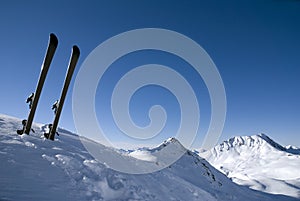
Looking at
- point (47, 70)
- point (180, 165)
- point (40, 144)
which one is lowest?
point (180, 165)

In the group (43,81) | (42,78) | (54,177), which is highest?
(42,78)

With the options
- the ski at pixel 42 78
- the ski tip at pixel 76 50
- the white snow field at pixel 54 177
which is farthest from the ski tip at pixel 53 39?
the white snow field at pixel 54 177

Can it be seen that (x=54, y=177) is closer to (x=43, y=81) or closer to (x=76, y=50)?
(x=43, y=81)

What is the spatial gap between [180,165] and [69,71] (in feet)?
58.4

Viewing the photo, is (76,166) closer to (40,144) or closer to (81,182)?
(81,182)

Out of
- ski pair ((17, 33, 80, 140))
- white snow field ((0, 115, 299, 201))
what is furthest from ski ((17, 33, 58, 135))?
white snow field ((0, 115, 299, 201))

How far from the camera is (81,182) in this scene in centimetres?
920

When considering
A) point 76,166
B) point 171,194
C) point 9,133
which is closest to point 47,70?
point 9,133

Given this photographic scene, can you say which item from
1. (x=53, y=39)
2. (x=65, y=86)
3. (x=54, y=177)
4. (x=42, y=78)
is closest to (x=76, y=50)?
(x=53, y=39)

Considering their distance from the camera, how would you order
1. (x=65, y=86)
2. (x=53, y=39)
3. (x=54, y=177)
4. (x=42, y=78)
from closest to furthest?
1. (x=54, y=177)
2. (x=53, y=39)
3. (x=42, y=78)
4. (x=65, y=86)

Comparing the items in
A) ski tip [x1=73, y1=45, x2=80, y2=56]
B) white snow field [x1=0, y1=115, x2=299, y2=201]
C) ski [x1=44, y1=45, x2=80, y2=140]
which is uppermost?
ski tip [x1=73, y1=45, x2=80, y2=56]

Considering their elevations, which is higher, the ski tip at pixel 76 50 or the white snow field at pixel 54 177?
the ski tip at pixel 76 50

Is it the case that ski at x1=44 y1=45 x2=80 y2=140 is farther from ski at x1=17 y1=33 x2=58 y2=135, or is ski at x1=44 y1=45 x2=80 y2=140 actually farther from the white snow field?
ski at x1=17 y1=33 x2=58 y2=135

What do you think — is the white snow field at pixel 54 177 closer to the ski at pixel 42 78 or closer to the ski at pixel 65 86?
the ski at pixel 42 78
